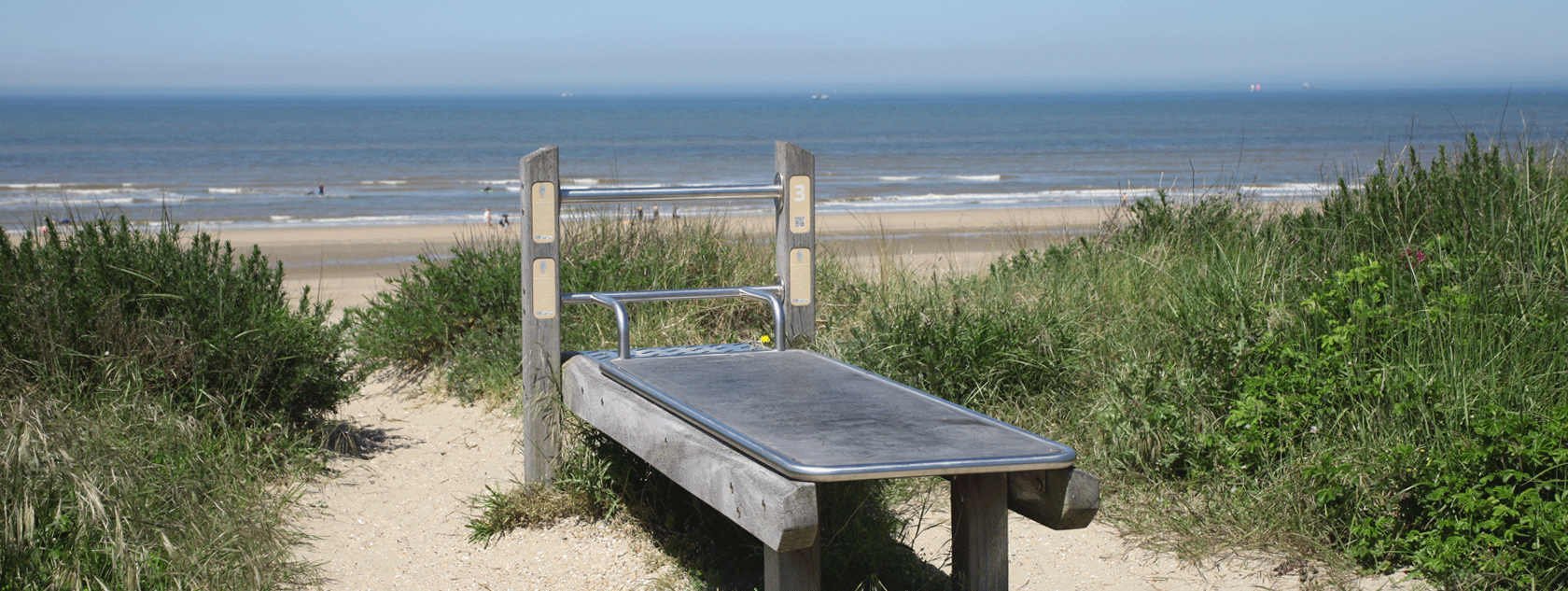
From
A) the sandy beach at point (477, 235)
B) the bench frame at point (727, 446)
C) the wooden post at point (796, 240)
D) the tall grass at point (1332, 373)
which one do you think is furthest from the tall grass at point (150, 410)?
the sandy beach at point (477, 235)

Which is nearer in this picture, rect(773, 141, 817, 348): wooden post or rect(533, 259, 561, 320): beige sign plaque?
rect(533, 259, 561, 320): beige sign plaque

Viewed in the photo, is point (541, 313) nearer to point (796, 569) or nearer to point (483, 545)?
point (483, 545)

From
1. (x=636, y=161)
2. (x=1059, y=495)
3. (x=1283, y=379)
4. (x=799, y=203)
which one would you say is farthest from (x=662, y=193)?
(x=636, y=161)

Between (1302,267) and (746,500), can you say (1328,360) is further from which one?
(746,500)

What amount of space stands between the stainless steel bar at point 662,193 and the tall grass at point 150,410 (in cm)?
143

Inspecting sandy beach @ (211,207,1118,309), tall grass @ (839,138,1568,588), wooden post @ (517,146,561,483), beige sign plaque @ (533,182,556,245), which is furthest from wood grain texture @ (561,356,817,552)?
sandy beach @ (211,207,1118,309)

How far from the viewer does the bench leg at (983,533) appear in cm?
Result: 294

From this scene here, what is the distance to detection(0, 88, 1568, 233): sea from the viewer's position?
21.1 meters

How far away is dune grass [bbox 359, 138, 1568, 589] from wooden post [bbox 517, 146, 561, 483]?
0.46 feet

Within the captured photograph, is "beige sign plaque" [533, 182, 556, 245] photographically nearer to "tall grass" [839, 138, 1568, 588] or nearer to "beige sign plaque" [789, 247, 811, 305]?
"beige sign plaque" [789, 247, 811, 305]

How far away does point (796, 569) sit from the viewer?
2.90 meters

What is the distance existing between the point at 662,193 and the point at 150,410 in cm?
204

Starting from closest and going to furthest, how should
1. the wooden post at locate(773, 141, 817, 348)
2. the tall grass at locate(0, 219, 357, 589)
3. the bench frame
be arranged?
the bench frame → the tall grass at locate(0, 219, 357, 589) → the wooden post at locate(773, 141, 817, 348)

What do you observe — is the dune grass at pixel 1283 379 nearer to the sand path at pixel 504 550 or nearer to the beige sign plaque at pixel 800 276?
the sand path at pixel 504 550
